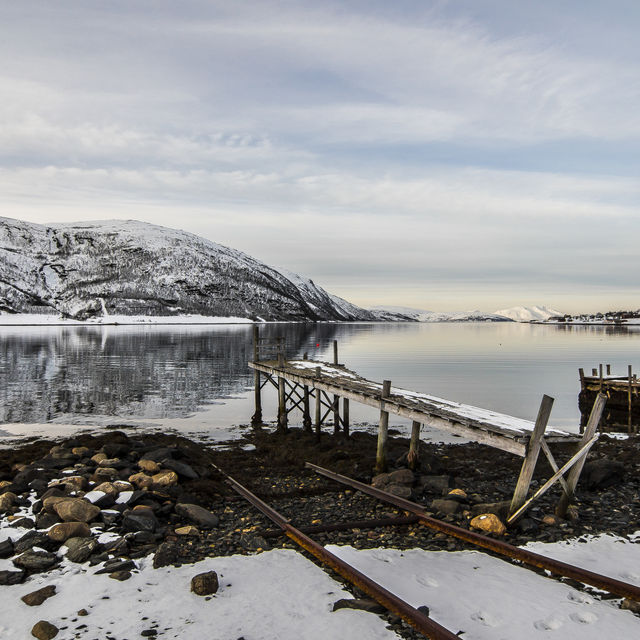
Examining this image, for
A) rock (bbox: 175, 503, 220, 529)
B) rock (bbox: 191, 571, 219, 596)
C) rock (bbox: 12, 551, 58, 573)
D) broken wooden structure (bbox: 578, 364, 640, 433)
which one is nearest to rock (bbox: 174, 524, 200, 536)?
rock (bbox: 175, 503, 220, 529)

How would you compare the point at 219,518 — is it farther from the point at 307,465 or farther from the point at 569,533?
the point at 569,533

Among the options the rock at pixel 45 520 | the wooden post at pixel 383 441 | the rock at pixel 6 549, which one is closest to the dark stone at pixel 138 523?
the rock at pixel 45 520

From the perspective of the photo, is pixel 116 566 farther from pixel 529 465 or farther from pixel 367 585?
pixel 529 465

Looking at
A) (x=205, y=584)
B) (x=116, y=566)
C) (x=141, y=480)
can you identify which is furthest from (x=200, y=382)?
(x=205, y=584)

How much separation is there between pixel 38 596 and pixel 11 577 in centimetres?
90

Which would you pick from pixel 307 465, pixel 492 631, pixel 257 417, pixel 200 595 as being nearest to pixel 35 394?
pixel 257 417

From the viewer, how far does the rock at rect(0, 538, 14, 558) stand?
930cm

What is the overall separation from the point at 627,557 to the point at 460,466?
861cm

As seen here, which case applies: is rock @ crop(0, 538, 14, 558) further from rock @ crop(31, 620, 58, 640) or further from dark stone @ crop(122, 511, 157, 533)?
rock @ crop(31, 620, 58, 640)

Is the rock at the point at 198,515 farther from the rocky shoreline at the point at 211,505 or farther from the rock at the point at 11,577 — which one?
the rock at the point at 11,577

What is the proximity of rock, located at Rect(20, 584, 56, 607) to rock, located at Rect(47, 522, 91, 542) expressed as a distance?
1.74 meters

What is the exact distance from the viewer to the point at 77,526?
1004 centimetres

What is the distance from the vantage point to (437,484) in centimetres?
1362

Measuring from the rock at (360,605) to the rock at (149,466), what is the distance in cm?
819
